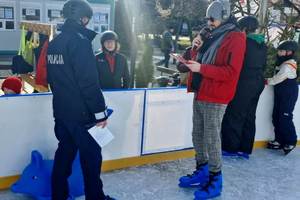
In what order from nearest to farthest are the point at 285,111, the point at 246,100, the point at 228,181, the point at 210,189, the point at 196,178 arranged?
the point at 210,189 → the point at 196,178 → the point at 228,181 → the point at 246,100 → the point at 285,111

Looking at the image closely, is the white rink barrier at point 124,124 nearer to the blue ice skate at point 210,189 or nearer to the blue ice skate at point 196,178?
the blue ice skate at point 196,178

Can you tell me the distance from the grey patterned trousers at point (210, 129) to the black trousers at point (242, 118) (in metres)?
1.03

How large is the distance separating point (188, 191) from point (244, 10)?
661cm

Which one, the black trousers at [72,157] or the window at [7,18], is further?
the window at [7,18]

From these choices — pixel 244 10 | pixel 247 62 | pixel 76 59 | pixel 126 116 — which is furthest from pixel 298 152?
pixel 244 10

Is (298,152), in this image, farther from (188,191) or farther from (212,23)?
(212,23)

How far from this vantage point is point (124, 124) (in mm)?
4047

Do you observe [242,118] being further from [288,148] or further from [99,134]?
[99,134]

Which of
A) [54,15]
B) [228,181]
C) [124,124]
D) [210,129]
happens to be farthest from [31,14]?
[210,129]

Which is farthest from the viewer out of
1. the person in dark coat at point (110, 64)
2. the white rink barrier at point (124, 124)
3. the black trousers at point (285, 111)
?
the black trousers at point (285, 111)

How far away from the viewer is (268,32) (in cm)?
754

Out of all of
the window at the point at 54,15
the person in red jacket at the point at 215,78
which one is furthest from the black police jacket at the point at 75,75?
the window at the point at 54,15

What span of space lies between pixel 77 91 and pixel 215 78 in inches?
44.3

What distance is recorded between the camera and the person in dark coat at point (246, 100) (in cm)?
430
